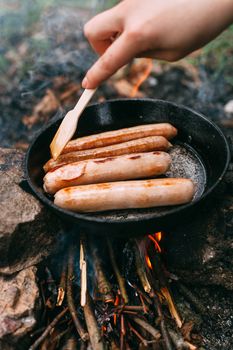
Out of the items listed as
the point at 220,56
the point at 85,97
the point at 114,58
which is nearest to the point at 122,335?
the point at 85,97

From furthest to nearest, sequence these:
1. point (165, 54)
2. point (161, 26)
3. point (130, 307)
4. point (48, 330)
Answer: point (130, 307) → point (48, 330) → point (165, 54) → point (161, 26)

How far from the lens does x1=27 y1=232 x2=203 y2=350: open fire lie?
123 inches

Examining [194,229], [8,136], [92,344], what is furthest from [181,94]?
[92,344]

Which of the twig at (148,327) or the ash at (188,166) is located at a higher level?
the ash at (188,166)

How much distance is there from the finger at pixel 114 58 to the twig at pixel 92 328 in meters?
1.95

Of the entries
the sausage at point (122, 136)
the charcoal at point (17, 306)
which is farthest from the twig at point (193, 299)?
the sausage at point (122, 136)

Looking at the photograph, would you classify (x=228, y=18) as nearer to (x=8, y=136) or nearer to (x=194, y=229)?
(x=194, y=229)

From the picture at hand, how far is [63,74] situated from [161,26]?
380 cm

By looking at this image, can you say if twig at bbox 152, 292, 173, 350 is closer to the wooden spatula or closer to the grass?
the wooden spatula

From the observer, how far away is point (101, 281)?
3.44 meters

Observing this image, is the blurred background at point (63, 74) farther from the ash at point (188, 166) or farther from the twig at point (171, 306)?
the twig at point (171, 306)

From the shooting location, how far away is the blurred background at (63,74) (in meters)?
5.79

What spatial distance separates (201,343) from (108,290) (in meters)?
0.95

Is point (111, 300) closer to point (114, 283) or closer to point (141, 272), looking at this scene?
point (114, 283)
